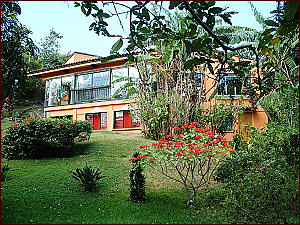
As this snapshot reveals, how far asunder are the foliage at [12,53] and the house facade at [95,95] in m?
11.3

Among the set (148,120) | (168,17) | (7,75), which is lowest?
(148,120)

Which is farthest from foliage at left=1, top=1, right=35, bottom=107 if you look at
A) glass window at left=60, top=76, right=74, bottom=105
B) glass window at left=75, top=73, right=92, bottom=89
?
glass window at left=60, top=76, right=74, bottom=105

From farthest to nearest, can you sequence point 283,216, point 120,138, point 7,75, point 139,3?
point 120,138 < point 7,75 < point 283,216 < point 139,3

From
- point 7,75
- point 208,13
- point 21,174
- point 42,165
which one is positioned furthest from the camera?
point 42,165

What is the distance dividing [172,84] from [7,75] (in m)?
8.11

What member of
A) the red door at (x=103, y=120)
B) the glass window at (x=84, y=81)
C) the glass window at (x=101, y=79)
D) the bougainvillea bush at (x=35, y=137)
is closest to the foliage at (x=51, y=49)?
the glass window at (x=84, y=81)

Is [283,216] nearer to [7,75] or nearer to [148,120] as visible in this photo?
[7,75]

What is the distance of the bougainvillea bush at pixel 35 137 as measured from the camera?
8.94 metres

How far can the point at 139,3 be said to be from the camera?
126 inches

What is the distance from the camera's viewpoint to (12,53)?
550cm

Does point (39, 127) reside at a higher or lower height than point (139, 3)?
lower

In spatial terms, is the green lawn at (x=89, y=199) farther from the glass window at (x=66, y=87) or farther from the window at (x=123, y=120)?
the glass window at (x=66, y=87)

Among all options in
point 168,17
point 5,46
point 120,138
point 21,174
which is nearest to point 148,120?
point 120,138

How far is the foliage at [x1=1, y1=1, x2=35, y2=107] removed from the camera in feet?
17.0
